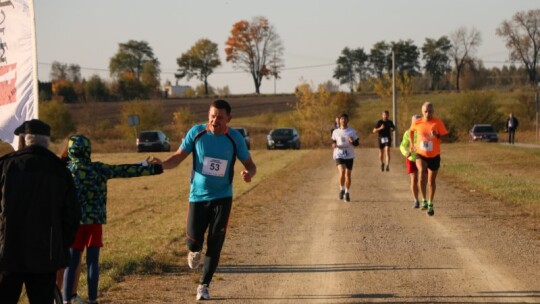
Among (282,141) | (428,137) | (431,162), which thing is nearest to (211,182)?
(428,137)

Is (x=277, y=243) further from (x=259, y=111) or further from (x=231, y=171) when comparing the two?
(x=259, y=111)

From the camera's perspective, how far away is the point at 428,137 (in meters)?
14.9

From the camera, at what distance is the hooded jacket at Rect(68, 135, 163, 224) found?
25.4 ft

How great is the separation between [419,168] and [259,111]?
275 feet

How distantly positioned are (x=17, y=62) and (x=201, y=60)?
4746 inches

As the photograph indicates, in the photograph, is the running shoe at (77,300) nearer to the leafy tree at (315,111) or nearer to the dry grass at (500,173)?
the dry grass at (500,173)

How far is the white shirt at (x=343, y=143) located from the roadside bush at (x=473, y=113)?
Answer: 169ft

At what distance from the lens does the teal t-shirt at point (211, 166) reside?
8406mm

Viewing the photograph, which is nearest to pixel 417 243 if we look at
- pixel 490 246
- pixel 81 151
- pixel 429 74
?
pixel 490 246

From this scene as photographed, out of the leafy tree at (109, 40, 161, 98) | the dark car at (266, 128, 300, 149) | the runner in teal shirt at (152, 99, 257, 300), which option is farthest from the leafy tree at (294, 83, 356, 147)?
the runner in teal shirt at (152, 99, 257, 300)

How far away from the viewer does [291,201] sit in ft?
59.8

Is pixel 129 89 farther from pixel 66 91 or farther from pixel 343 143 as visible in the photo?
pixel 343 143

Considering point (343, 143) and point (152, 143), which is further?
point (152, 143)

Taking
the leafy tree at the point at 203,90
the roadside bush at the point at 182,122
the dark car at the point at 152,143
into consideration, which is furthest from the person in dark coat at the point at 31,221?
the leafy tree at the point at 203,90
